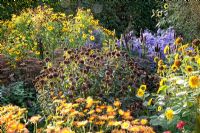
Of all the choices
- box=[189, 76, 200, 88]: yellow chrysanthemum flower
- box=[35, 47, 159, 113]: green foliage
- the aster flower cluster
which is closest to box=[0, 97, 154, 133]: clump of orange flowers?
box=[35, 47, 159, 113]: green foliage

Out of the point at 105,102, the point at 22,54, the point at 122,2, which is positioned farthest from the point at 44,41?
the point at 122,2

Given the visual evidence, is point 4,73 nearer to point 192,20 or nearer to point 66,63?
point 66,63

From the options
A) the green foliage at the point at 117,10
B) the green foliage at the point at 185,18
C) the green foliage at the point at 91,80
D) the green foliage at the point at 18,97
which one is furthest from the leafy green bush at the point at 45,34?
the green foliage at the point at 117,10

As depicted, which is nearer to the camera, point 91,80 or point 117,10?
point 91,80

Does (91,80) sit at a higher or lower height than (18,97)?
higher

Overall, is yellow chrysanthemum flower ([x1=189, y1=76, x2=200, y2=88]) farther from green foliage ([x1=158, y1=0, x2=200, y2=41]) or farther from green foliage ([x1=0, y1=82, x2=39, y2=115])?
green foliage ([x1=158, y1=0, x2=200, y2=41])

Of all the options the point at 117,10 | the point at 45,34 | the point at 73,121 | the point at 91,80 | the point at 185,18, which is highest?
the point at 117,10

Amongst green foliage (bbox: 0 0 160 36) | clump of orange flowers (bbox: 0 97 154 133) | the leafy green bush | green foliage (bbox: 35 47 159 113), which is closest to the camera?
clump of orange flowers (bbox: 0 97 154 133)

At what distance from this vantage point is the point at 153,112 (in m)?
4.44

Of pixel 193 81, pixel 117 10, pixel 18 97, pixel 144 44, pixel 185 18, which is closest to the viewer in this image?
pixel 193 81

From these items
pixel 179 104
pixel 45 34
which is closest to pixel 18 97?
pixel 179 104

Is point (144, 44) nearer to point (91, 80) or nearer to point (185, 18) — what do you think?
point (91, 80)

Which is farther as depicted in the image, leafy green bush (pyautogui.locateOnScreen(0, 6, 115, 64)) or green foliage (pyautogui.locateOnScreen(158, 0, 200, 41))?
green foliage (pyautogui.locateOnScreen(158, 0, 200, 41))

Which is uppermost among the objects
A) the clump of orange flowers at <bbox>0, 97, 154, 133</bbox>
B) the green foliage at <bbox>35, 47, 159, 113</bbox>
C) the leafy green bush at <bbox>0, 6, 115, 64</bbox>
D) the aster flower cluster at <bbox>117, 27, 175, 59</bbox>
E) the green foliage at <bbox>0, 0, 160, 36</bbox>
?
the green foliage at <bbox>0, 0, 160, 36</bbox>
